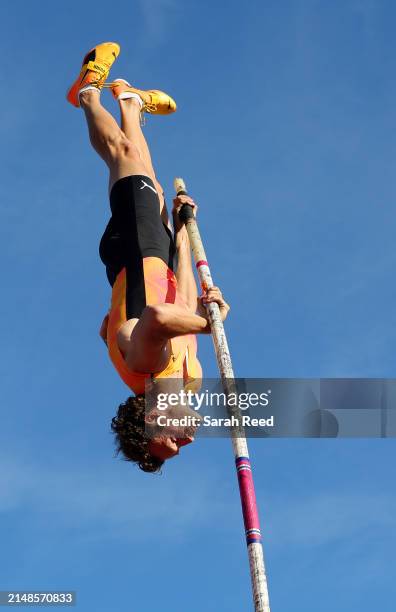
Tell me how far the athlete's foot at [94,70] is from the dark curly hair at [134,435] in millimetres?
4153

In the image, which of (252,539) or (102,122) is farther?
(102,122)

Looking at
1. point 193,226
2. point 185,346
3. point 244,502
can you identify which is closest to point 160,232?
point 193,226

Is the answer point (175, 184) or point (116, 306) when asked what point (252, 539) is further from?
point (175, 184)

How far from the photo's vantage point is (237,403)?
11930 millimetres

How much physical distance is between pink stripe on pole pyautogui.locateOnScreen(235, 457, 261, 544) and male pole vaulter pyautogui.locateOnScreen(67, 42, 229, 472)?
4.24ft

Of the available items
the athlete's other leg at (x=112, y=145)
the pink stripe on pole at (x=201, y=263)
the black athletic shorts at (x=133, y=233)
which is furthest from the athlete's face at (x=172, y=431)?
the athlete's other leg at (x=112, y=145)

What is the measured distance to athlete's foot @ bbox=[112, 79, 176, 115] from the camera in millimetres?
15312

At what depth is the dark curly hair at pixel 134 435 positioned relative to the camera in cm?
1263

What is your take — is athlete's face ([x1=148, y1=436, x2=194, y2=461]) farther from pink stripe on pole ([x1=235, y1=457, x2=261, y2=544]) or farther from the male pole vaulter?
pink stripe on pole ([x1=235, y1=457, x2=261, y2=544])

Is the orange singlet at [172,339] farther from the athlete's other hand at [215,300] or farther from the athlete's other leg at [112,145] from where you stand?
the athlete's other leg at [112,145]

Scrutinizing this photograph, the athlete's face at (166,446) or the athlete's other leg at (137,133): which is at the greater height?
the athlete's other leg at (137,133)

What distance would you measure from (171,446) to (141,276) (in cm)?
179

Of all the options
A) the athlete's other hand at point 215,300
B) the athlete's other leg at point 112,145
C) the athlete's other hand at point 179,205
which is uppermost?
the athlete's other leg at point 112,145

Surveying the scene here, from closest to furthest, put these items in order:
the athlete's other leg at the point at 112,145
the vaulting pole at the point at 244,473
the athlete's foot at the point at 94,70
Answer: the vaulting pole at the point at 244,473 < the athlete's other leg at the point at 112,145 < the athlete's foot at the point at 94,70
